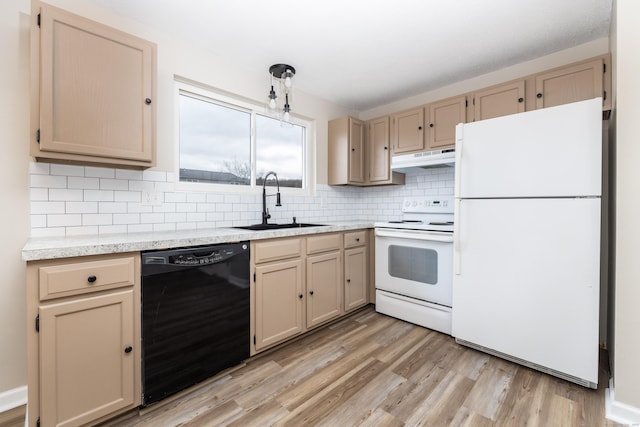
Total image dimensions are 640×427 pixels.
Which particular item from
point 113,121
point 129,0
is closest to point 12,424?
point 113,121

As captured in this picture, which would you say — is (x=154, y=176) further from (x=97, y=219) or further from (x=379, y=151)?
(x=379, y=151)

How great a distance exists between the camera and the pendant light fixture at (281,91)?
8.63 feet

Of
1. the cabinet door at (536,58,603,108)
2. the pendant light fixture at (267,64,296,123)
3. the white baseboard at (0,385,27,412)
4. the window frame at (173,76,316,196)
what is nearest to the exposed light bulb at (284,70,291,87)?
the pendant light fixture at (267,64,296,123)

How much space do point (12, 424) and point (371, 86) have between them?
3.62m

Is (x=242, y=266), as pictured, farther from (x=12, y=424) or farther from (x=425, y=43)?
(x=425, y=43)

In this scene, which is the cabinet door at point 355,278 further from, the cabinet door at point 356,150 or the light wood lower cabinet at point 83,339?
the light wood lower cabinet at point 83,339

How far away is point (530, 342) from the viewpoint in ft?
6.26

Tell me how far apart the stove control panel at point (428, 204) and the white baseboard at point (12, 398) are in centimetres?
336

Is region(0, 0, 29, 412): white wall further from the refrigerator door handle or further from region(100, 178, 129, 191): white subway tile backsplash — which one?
the refrigerator door handle

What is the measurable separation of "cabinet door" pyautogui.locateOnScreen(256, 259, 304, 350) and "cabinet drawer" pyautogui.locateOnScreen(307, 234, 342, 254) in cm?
17

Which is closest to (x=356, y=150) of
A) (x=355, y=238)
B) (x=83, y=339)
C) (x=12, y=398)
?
(x=355, y=238)

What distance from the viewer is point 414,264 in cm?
269

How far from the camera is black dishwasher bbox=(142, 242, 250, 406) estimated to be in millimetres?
1555

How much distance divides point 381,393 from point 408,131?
2457 millimetres
